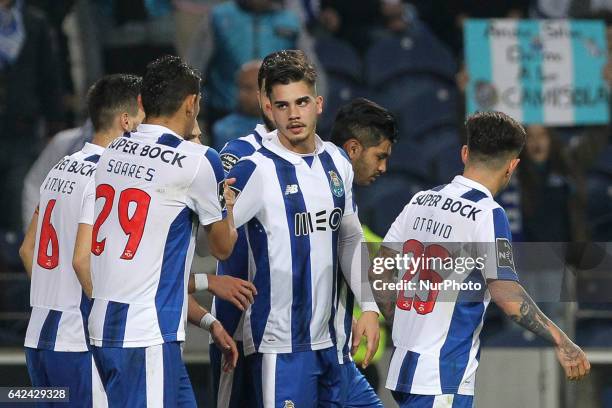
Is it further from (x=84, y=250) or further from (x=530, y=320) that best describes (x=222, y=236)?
(x=530, y=320)

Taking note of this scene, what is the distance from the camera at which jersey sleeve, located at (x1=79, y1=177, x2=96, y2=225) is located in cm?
474

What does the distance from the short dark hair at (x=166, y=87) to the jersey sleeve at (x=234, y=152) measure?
0.48 metres

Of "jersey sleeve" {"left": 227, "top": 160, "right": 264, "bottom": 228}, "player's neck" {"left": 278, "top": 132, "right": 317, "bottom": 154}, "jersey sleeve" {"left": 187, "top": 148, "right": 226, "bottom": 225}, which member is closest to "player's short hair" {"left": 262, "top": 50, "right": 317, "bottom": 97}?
"player's neck" {"left": 278, "top": 132, "right": 317, "bottom": 154}

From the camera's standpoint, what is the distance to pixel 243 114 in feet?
26.9

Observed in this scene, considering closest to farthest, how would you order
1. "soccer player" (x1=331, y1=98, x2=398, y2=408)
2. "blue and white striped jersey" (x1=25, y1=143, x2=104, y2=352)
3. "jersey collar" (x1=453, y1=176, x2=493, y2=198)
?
1. "jersey collar" (x1=453, y1=176, x2=493, y2=198)
2. "blue and white striped jersey" (x1=25, y1=143, x2=104, y2=352)
3. "soccer player" (x1=331, y1=98, x2=398, y2=408)

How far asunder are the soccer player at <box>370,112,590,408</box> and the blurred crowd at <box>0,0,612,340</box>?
355 cm

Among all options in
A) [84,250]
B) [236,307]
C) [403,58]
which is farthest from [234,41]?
[84,250]

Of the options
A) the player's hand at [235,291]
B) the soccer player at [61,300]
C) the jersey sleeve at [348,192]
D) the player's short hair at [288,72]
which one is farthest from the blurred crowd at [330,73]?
the player's hand at [235,291]

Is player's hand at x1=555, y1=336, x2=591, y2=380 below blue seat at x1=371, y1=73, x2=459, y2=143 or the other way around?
below

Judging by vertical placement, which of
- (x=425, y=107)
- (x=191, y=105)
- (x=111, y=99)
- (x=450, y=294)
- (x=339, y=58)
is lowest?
(x=450, y=294)

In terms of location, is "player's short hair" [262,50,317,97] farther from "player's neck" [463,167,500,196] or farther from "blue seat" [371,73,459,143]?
"blue seat" [371,73,459,143]

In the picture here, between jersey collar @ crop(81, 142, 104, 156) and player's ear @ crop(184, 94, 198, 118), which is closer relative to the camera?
player's ear @ crop(184, 94, 198, 118)

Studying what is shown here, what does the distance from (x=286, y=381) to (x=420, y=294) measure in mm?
625

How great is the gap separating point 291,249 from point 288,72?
692 mm
